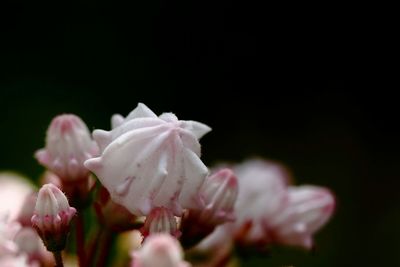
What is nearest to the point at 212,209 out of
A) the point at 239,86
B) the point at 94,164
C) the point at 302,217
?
the point at 94,164

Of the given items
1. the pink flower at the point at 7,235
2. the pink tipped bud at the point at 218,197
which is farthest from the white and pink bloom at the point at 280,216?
the pink flower at the point at 7,235

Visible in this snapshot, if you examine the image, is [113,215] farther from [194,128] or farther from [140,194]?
[194,128]

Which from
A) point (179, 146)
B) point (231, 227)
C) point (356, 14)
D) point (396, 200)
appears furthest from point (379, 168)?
point (179, 146)

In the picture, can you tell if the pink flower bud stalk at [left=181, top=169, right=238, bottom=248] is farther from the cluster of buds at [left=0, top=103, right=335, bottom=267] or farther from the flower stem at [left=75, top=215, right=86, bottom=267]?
the flower stem at [left=75, top=215, right=86, bottom=267]

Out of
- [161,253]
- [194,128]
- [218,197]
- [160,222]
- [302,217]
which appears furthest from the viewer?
[302,217]

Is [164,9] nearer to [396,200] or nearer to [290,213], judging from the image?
[396,200]

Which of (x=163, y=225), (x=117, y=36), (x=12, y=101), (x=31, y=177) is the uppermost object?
(x=117, y=36)
